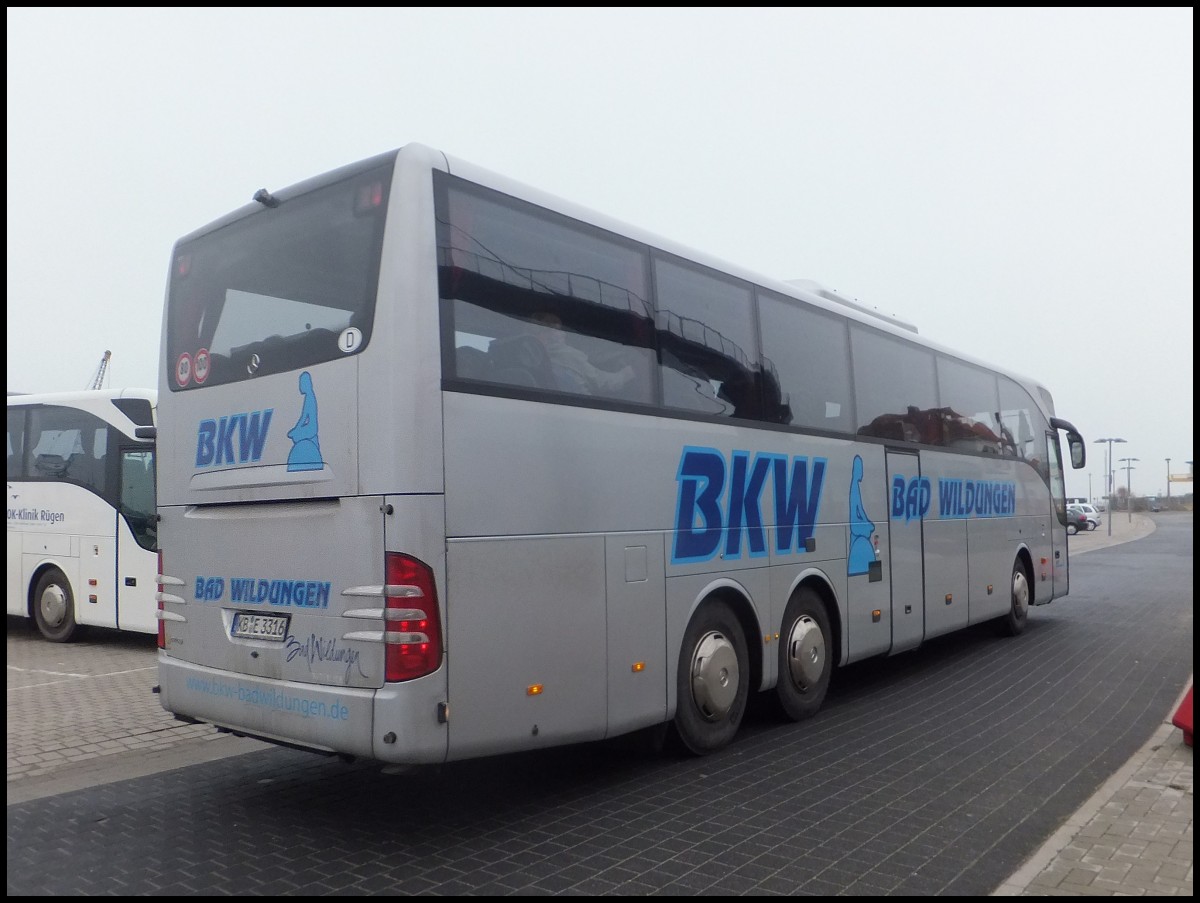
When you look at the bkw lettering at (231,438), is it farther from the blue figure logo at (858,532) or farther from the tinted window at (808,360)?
the blue figure logo at (858,532)

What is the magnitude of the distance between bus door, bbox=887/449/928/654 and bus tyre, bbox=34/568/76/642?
1055 centimetres

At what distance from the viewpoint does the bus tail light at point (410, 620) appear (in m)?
5.11

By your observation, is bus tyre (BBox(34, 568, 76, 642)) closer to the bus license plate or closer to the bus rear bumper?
the bus rear bumper

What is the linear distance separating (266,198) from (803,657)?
528cm

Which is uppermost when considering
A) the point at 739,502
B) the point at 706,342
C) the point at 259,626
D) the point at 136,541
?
the point at 706,342

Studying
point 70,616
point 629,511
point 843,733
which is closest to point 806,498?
point 843,733

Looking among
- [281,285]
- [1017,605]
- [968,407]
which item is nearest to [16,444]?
[281,285]

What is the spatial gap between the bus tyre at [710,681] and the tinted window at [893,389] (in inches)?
115

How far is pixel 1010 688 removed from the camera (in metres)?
9.77

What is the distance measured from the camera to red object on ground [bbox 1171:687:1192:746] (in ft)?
22.8

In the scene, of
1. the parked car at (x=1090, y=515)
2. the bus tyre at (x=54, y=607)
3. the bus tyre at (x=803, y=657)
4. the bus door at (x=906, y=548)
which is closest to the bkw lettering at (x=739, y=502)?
the bus tyre at (x=803, y=657)

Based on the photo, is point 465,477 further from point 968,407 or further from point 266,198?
point 968,407

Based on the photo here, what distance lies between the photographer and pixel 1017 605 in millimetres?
13602

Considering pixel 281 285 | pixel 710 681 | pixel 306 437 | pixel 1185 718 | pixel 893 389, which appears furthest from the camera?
pixel 893 389
